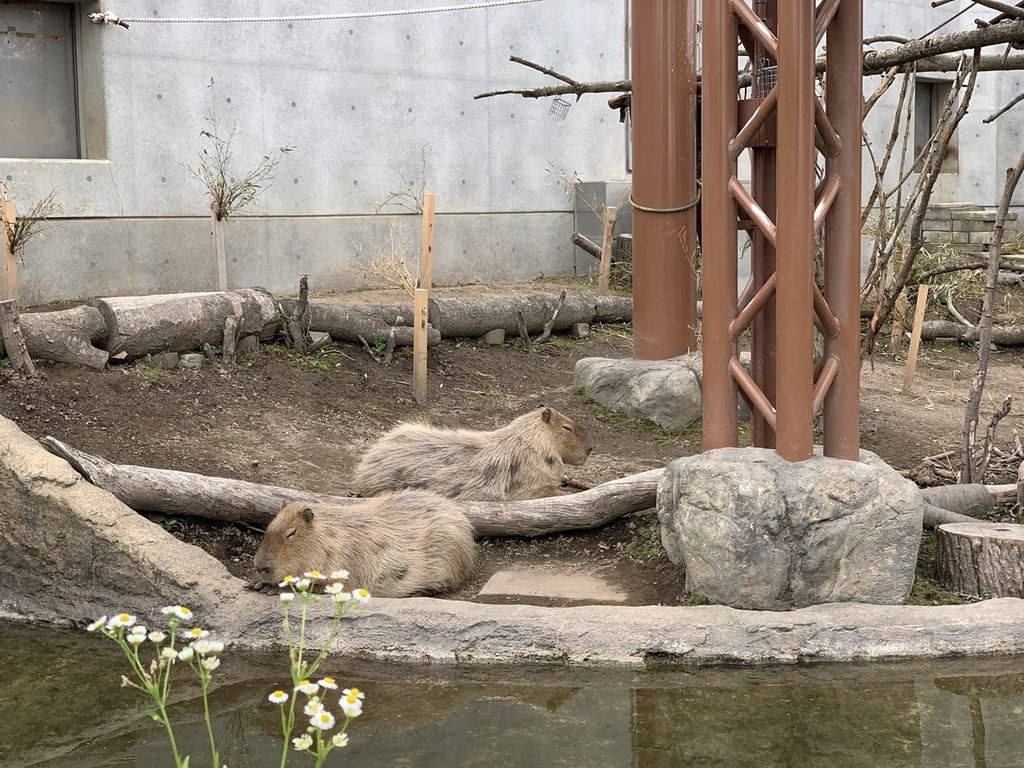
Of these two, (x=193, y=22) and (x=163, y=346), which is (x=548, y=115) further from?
(x=163, y=346)

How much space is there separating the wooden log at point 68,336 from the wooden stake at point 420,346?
6.94 feet

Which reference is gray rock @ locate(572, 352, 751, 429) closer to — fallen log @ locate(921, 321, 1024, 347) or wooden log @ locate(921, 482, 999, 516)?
wooden log @ locate(921, 482, 999, 516)

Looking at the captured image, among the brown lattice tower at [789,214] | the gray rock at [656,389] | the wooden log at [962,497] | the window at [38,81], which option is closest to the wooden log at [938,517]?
the wooden log at [962,497]

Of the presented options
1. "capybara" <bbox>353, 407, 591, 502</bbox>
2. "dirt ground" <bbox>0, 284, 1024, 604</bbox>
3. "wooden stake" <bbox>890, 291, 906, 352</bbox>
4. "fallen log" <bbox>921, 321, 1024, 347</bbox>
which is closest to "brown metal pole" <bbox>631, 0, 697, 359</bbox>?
"dirt ground" <bbox>0, 284, 1024, 604</bbox>

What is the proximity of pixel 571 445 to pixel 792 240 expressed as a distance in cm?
220

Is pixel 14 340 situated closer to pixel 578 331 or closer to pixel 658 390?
pixel 658 390

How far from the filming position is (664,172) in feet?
25.6

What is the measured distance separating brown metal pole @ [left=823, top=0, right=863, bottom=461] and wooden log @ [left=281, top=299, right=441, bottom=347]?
5.07 m

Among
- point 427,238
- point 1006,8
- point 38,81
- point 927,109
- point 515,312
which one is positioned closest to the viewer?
point 1006,8

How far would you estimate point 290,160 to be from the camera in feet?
34.7

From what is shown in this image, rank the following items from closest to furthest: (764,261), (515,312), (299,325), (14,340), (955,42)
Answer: (764,261) → (955,42) → (14,340) → (299,325) → (515,312)

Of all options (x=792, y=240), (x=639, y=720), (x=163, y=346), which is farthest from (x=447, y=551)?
(x=163, y=346)

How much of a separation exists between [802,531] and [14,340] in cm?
489

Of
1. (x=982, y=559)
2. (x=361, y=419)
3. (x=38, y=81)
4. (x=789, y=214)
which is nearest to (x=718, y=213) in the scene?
(x=789, y=214)
